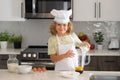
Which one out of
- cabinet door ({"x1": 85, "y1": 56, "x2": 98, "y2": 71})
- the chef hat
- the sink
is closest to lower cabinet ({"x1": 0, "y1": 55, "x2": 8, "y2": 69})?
cabinet door ({"x1": 85, "y1": 56, "x2": 98, "y2": 71})

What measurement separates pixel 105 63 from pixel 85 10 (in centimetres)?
93

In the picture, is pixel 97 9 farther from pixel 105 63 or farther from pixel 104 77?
pixel 104 77

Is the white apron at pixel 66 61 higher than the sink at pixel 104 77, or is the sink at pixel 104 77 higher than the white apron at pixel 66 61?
the white apron at pixel 66 61

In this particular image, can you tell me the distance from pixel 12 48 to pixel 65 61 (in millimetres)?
2136

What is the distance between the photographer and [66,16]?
3.03 metres

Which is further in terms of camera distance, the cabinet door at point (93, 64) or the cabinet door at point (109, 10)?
the cabinet door at point (109, 10)

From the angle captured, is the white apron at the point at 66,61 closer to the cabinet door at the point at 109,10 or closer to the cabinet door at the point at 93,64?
the cabinet door at the point at 93,64

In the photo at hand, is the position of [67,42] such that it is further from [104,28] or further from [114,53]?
[104,28]

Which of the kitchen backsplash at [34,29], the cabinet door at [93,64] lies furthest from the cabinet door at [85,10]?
the cabinet door at [93,64]

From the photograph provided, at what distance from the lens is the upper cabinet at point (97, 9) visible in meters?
4.64

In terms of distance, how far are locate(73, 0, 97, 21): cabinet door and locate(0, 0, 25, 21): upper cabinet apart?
894 millimetres

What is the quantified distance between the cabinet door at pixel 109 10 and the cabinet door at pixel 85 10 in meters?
0.10

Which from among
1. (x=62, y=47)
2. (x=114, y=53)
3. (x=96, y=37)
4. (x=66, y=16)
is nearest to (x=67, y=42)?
(x=62, y=47)

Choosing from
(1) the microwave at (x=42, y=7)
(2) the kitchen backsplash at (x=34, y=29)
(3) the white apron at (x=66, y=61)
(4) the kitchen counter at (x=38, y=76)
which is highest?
(1) the microwave at (x=42, y=7)
